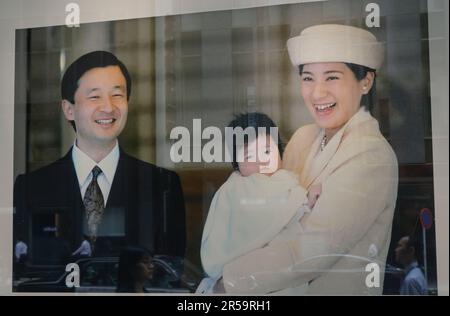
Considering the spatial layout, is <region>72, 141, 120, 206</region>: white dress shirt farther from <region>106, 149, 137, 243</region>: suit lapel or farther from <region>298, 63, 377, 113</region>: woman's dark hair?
<region>298, 63, 377, 113</region>: woman's dark hair

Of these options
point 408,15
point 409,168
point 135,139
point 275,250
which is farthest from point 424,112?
point 135,139

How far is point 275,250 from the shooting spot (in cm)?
411

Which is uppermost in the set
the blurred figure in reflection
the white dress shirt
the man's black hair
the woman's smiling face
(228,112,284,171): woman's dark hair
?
the man's black hair

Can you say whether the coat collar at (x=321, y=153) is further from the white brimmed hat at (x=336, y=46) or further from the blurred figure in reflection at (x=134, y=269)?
the blurred figure in reflection at (x=134, y=269)

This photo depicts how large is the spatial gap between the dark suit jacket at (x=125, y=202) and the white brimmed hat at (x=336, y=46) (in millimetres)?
1067

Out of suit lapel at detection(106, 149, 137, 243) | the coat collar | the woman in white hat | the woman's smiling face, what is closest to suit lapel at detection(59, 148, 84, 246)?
suit lapel at detection(106, 149, 137, 243)

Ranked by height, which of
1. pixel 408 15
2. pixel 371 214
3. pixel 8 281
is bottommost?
pixel 8 281

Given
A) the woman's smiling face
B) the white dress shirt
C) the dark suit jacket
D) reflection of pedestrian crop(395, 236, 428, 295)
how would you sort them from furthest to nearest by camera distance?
the white dress shirt, the dark suit jacket, the woman's smiling face, reflection of pedestrian crop(395, 236, 428, 295)

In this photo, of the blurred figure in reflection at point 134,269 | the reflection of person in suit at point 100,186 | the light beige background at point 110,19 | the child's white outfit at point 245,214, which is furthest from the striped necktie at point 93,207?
the child's white outfit at point 245,214

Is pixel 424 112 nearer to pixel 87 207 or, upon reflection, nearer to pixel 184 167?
pixel 184 167

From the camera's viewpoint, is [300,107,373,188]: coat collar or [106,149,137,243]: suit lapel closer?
[300,107,373,188]: coat collar

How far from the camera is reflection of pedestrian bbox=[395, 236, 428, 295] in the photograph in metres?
3.96

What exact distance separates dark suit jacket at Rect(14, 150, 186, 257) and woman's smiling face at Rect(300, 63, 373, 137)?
0.94 meters

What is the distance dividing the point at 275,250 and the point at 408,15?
1.58m
